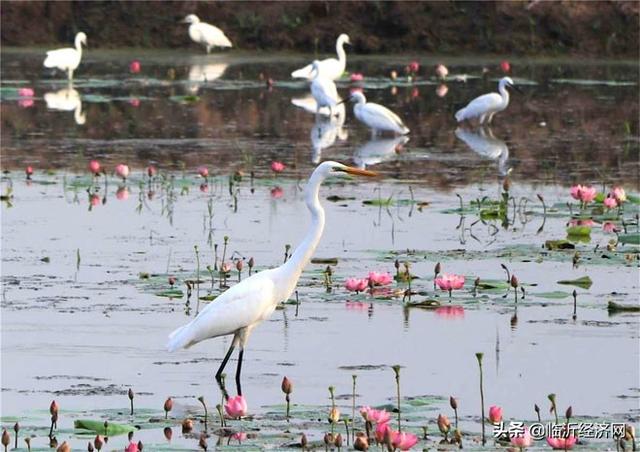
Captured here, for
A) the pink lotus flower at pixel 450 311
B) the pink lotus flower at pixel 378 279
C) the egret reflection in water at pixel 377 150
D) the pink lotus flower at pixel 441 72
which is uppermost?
the pink lotus flower at pixel 441 72

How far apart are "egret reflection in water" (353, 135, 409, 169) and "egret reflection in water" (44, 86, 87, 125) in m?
4.10

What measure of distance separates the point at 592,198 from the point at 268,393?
555 centimetres

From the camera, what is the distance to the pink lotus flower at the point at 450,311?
10.5 meters

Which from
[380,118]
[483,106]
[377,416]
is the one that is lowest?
[377,416]

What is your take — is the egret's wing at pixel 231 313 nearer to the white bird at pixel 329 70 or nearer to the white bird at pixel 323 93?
the white bird at pixel 323 93

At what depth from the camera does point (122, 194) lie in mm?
15625

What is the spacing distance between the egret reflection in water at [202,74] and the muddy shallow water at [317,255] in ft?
10.3

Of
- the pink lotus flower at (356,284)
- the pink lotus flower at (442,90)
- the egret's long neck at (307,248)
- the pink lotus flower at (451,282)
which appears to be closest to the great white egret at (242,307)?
the egret's long neck at (307,248)

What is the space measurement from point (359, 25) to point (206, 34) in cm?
340

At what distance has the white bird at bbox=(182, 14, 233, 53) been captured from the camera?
1291 inches

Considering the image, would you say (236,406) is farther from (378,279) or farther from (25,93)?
(25,93)

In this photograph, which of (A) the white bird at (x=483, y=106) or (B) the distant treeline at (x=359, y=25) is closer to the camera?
(A) the white bird at (x=483, y=106)

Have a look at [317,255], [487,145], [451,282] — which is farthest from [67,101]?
[451,282]

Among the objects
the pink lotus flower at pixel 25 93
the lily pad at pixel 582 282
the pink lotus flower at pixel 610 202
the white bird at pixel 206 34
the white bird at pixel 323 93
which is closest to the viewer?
the lily pad at pixel 582 282
